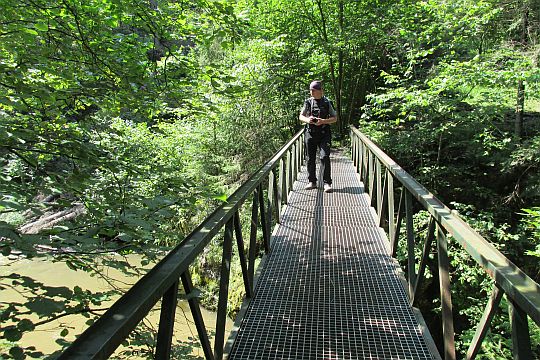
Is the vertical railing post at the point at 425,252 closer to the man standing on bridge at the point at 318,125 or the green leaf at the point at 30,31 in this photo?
the green leaf at the point at 30,31

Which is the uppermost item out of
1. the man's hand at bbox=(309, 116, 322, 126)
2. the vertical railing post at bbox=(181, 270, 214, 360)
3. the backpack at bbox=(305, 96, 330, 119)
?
the backpack at bbox=(305, 96, 330, 119)

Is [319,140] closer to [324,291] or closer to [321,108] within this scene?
[321,108]

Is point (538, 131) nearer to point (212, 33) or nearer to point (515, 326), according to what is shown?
point (212, 33)

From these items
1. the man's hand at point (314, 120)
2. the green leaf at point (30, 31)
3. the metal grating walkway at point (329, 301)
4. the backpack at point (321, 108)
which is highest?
the green leaf at point (30, 31)

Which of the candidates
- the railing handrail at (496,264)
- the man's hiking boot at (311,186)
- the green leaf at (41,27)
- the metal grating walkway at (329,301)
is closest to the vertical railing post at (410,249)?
the metal grating walkway at (329,301)

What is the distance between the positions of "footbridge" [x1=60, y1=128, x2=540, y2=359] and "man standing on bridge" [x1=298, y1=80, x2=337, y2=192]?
102 cm

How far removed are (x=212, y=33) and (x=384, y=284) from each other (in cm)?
336

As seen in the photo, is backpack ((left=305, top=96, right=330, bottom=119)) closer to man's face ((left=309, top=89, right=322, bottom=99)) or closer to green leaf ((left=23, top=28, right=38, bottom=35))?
man's face ((left=309, top=89, right=322, bottom=99))

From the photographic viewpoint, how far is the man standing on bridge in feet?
19.8

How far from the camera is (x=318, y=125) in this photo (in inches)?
245

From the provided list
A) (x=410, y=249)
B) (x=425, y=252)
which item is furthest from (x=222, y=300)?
(x=410, y=249)

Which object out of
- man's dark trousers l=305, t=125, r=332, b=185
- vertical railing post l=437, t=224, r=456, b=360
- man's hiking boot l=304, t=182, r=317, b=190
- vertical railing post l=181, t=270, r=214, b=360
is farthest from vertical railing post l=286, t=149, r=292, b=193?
vertical railing post l=181, t=270, r=214, b=360

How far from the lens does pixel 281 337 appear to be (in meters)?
2.81

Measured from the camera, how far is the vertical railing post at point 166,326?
1.54m
